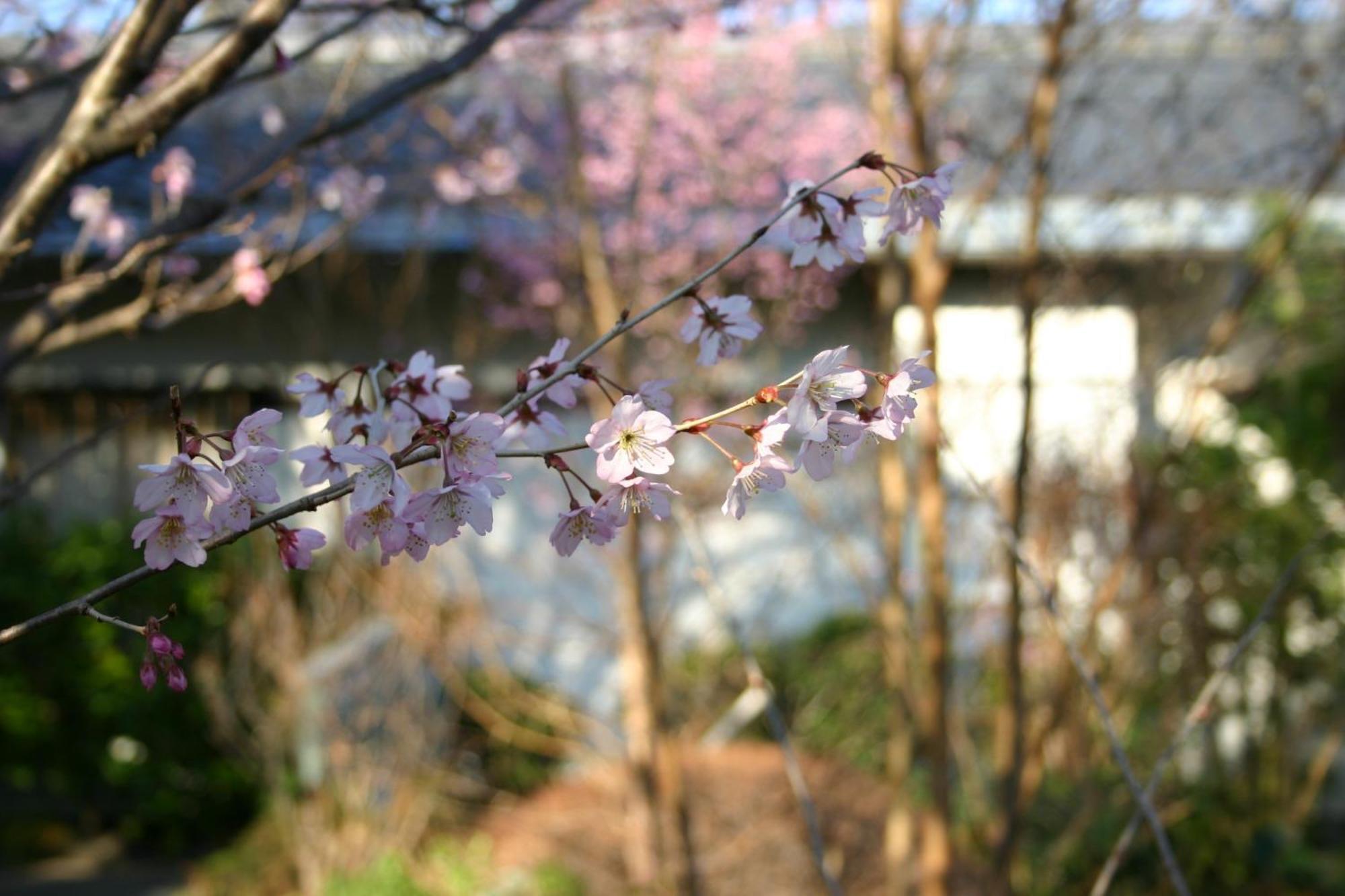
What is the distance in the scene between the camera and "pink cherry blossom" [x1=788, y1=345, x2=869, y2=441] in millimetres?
1071

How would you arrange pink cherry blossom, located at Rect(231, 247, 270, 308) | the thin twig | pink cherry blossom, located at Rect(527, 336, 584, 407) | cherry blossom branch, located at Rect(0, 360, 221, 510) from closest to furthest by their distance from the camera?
pink cherry blossom, located at Rect(527, 336, 584, 407), cherry blossom branch, located at Rect(0, 360, 221, 510), the thin twig, pink cherry blossom, located at Rect(231, 247, 270, 308)

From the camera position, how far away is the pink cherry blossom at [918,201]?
130 cm

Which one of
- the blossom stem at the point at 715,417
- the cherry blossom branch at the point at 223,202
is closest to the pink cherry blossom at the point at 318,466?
the blossom stem at the point at 715,417

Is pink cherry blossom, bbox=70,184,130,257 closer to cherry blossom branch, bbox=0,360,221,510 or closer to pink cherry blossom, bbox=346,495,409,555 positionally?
cherry blossom branch, bbox=0,360,221,510

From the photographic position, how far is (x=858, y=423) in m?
1.09

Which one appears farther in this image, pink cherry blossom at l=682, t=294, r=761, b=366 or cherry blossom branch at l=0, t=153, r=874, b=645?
pink cherry blossom at l=682, t=294, r=761, b=366

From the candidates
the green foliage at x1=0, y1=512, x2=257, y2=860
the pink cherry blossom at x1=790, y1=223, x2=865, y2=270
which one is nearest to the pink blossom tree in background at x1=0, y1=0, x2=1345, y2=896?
the pink cherry blossom at x1=790, y1=223, x2=865, y2=270

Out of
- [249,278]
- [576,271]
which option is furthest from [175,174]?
[576,271]

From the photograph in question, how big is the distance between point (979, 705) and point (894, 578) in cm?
316

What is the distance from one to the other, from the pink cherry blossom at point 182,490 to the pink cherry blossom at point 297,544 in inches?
4.0

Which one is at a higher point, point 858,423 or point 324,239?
point 324,239

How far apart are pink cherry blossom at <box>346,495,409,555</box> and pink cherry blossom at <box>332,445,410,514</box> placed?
1 cm

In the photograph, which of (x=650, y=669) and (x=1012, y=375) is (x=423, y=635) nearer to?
(x=650, y=669)

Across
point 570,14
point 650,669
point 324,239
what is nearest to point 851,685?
point 650,669
